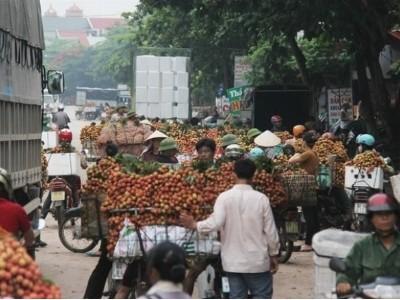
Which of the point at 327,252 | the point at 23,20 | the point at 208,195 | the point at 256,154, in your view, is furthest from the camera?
the point at 256,154

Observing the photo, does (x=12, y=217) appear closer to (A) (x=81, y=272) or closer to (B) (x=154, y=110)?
(A) (x=81, y=272)

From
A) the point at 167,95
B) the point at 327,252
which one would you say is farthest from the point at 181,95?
the point at 327,252

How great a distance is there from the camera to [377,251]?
6.46 metres

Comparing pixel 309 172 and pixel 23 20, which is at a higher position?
pixel 23 20

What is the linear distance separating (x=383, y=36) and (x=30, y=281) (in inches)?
640

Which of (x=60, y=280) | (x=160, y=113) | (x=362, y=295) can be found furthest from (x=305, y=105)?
(x=362, y=295)

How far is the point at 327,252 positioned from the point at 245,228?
785 millimetres

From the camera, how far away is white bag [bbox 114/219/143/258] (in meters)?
8.23

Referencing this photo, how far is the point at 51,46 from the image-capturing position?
544ft

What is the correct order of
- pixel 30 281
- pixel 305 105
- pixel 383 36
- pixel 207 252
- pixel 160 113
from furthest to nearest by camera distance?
pixel 160 113, pixel 305 105, pixel 383 36, pixel 207 252, pixel 30 281

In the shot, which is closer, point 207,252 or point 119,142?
point 207,252

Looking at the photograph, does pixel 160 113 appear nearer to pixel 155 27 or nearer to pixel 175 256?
pixel 155 27

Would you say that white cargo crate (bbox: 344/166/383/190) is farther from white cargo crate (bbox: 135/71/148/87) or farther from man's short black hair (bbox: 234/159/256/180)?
white cargo crate (bbox: 135/71/148/87)

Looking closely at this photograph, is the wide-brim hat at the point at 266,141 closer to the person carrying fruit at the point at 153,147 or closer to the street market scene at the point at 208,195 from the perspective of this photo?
the street market scene at the point at 208,195
